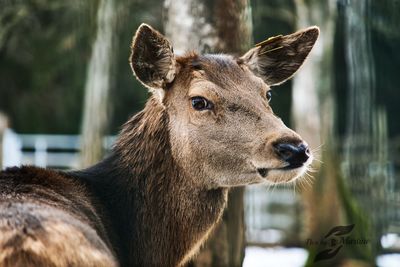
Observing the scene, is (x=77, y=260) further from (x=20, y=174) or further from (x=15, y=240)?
(x=20, y=174)

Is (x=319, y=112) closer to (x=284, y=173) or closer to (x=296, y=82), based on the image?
(x=296, y=82)

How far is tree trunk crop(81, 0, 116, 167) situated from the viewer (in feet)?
44.8

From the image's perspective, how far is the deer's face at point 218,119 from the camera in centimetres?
573

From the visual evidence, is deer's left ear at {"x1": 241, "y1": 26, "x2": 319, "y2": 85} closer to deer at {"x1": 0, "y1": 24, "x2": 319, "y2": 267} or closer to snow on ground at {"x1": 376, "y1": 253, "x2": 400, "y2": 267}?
deer at {"x1": 0, "y1": 24, "x2": 319, "y2": 267}

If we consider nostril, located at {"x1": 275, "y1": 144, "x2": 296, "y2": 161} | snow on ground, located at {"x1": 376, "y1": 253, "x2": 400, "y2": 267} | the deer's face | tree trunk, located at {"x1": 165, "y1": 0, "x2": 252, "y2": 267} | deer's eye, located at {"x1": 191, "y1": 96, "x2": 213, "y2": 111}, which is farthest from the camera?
snow on ground, located at {"x1": 376, "y1": 253, "x2": 400, "y2": 267}

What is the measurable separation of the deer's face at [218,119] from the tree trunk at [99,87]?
733 cm

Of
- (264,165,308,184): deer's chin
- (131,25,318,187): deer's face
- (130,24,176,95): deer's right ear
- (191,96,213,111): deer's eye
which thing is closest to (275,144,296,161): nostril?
(131,25,318,187): deer's face

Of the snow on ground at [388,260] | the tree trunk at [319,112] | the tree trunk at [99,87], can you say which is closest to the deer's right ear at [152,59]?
the snow on ground at [388,260]

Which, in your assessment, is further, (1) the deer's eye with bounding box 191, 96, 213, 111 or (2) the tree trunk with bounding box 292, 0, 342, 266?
(2) the tree trunk with bounding box 292, 0, 342, 266

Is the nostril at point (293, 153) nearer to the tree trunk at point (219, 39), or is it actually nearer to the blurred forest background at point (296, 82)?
the blurred forest background at point (296, 82)

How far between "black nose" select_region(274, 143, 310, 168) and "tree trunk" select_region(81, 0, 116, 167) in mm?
8105

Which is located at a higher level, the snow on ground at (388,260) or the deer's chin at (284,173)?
the deer's chin at (284,173)

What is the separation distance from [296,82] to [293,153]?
998 centimetres

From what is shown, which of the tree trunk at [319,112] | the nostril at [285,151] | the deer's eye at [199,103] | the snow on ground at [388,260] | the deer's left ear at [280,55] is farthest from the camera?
the tree trunk at [319,112]
